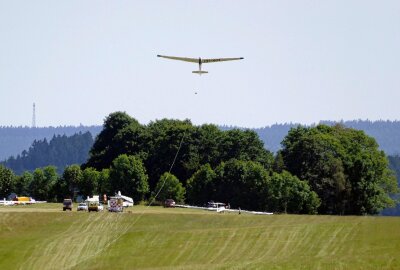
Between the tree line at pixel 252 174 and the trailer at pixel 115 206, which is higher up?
the tree line at pixel 252 174

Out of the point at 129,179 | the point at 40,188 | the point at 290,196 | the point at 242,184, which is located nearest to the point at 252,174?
the point at 242,184

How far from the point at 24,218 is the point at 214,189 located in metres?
62.1

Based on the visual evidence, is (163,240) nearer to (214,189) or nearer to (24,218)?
(24,218)

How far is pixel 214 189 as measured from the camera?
164625 mm

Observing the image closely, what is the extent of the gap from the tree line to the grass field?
43852 mm

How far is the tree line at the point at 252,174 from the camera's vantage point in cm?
15700

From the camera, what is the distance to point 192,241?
92625 millimetres

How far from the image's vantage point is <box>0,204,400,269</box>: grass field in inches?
3223

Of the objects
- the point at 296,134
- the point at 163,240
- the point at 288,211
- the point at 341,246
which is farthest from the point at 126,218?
the point at 296,134

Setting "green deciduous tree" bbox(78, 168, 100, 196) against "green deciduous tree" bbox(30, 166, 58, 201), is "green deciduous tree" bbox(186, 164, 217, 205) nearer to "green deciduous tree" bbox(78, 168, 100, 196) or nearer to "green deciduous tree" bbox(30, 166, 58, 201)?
"green deciduous tree" bbox(78, 168, 100, 196)

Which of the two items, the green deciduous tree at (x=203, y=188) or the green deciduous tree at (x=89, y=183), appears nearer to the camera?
the green deciduous tree at (x=203, y=188)

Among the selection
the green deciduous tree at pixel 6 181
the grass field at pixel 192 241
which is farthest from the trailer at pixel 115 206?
the green deciduous tree at pixel 6 181

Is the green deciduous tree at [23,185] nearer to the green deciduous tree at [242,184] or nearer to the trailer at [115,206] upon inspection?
the green deciduous tree at [242,184]

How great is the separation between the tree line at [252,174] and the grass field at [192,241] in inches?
1726
